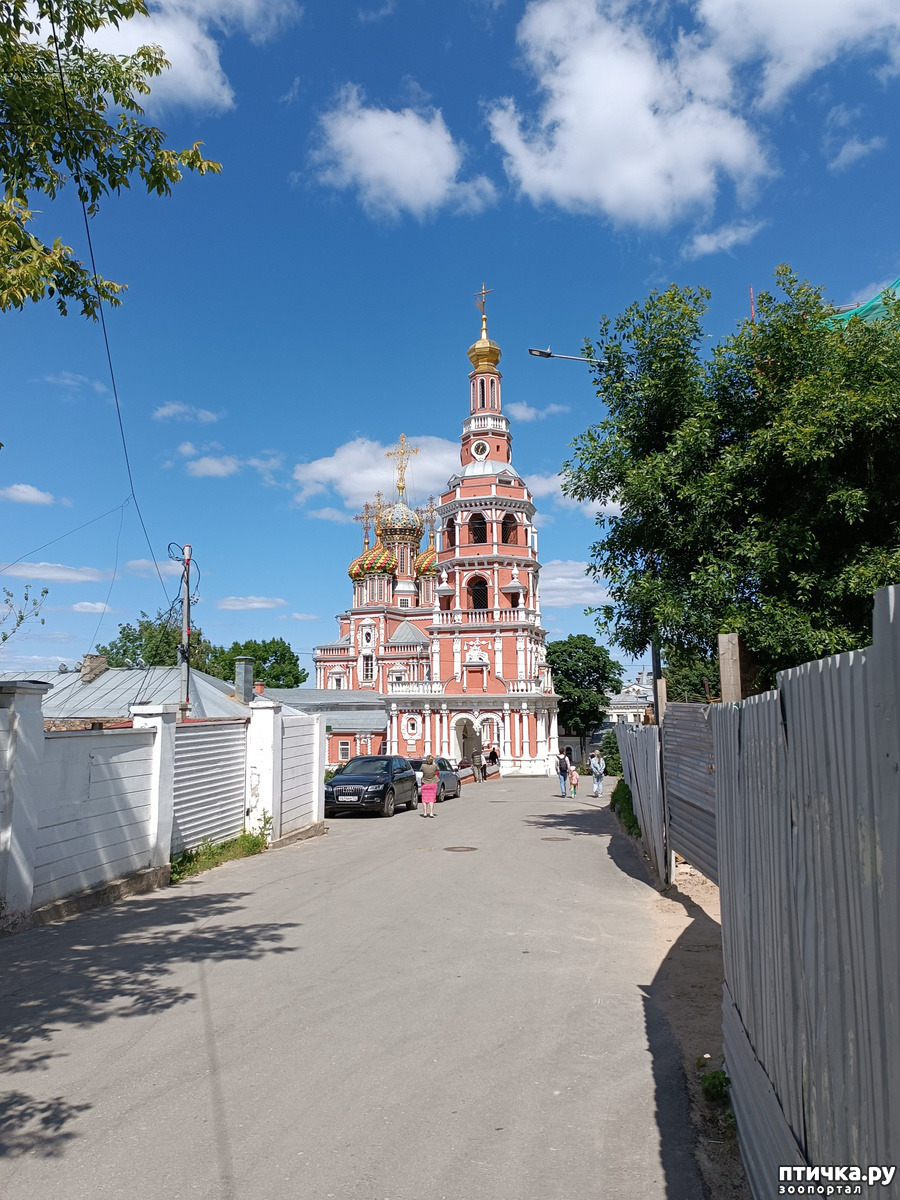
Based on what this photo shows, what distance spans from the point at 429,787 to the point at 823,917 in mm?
19264

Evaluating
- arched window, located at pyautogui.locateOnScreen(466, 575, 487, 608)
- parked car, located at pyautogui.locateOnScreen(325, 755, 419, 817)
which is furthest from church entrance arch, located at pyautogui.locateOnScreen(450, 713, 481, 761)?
parked car, located at pyautogui.locateOnScreen(325, 755, 419, 817)

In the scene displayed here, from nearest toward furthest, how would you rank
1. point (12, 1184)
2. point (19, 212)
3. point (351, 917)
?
point (12, 1184), point (19, 212), point (351, 917)

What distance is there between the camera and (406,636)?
68000 mm

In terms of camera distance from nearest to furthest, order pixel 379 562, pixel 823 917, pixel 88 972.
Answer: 1. pixel 823 917
2. pixel 88 972
3. pixel 379 562

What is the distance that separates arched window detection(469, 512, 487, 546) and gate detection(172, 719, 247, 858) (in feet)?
123

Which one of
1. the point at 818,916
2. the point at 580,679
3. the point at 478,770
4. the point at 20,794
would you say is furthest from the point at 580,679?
the point at 818,916

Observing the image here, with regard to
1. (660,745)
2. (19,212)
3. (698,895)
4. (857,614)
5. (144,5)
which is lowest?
(698,895)

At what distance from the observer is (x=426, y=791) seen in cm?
2138

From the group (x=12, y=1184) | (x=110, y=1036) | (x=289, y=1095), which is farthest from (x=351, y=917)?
(x=12, y=1184)

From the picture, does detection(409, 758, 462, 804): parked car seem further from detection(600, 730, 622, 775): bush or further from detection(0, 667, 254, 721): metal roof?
detection(600, 730, 622, 775): bush

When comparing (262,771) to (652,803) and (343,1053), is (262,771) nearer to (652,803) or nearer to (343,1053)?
(652,803)

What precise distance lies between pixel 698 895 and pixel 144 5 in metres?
11.2

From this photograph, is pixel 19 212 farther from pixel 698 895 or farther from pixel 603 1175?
pixel 698 895

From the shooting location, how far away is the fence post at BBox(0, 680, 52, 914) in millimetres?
8047
